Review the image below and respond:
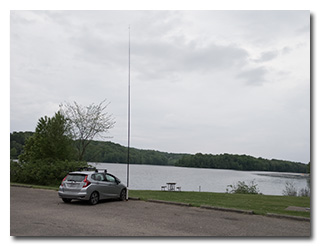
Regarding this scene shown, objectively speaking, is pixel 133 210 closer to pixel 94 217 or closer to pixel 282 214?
pixel 94 217

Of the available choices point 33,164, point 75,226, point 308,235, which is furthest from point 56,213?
point 33,164

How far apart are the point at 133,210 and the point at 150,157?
66.3 meters

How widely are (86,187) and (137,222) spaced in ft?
15.1

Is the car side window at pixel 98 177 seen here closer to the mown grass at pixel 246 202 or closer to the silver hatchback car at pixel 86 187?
the silver hatchback car at pixel 86 187

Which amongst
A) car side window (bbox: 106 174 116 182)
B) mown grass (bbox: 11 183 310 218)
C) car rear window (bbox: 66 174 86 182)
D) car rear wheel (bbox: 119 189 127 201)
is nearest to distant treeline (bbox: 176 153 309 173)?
mown grass (bbox: 11 183 310 218)

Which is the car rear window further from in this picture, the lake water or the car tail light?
the lake water

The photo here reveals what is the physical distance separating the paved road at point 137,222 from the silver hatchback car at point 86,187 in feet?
1.69

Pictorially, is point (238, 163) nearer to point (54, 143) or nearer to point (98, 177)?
point (54, 143)

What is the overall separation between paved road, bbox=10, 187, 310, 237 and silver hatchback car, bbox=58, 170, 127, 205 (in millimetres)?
515

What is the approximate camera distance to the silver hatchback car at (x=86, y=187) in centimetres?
1356

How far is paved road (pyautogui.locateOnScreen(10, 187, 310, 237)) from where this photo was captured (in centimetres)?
838

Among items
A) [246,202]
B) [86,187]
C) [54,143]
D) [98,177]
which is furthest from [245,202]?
[54,143]

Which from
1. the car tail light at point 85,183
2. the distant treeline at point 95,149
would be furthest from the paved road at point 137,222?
the distant treeline at point 95,149

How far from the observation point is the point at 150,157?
78375 mm
